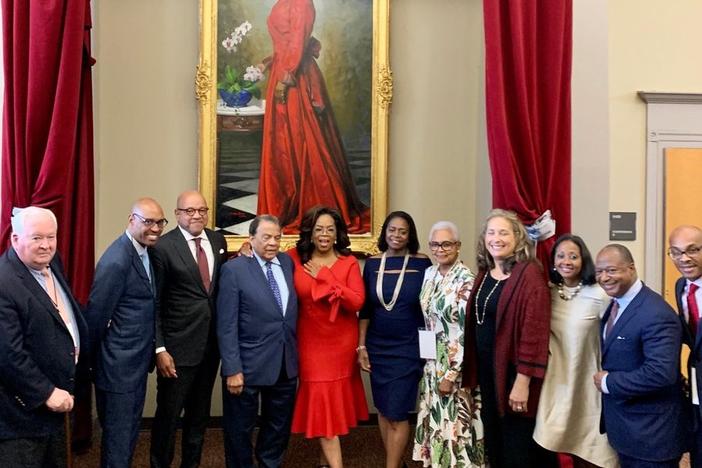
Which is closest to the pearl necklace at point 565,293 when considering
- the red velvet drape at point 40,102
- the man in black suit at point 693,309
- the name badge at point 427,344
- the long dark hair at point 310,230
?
the man in black suit at point 693,309

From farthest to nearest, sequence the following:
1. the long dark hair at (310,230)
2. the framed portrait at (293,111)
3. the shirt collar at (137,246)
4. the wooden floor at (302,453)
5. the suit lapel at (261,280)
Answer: the framed portrait at (293,111)
the wooden floor at (302,453)
the long dark hair at (310,230)
the suit lapel at (261,280)
the shirt collar at (137,246)

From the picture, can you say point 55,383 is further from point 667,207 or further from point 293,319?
point 667,207

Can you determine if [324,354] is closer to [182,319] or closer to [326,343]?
[326,343]

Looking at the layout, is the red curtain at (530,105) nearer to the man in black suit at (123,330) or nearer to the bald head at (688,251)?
the bald head at (688,251)

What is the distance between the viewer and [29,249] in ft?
9.45

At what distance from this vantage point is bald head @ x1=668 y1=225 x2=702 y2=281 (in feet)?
9.52

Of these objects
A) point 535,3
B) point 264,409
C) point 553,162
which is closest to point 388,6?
point 535,3

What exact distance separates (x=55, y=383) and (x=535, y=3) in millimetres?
3373

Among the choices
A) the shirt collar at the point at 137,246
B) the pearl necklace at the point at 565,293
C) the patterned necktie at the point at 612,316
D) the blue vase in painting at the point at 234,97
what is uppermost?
the blue vase in painting at the point at 234,97

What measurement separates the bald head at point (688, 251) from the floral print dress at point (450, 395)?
1.02 m

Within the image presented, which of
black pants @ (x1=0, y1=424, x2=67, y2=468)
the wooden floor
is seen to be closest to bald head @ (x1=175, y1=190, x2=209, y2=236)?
black pants @ (x1=0, y1=424, x2=67, y2=468)

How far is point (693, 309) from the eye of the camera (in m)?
2.97

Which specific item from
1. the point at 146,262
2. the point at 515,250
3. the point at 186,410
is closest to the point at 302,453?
the point at 186,410

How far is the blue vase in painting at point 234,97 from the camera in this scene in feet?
16.1
